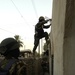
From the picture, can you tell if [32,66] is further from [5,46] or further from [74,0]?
[74,0]

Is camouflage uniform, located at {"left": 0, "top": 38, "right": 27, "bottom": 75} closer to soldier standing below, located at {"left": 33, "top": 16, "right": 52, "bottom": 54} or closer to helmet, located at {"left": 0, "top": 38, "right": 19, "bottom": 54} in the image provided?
helmet, located at {"left": 0, "top": 38, "right": 19, "bottom": 54}

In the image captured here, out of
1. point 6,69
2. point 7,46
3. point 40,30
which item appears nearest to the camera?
point 6,69

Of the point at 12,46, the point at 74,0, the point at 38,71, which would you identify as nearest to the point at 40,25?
the point at 38,71

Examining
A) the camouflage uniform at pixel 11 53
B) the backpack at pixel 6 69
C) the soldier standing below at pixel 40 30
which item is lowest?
the backpack at pixel 6 69

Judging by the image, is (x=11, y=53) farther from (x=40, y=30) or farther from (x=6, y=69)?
(x=40, y=30)

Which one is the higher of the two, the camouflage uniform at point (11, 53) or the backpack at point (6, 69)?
the camouflage uniform at point (11, 53)

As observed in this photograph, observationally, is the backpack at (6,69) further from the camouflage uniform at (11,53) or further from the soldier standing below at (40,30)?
the soldier standing below at (40,30)

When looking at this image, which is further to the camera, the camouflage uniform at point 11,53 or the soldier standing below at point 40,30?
the soldier standing below at point 40,30

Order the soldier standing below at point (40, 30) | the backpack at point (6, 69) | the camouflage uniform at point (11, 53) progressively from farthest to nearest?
the soldier standing below at point (40, 30)
the camouflage uniform at point (11, 53)
the backpack at point (6, 69)

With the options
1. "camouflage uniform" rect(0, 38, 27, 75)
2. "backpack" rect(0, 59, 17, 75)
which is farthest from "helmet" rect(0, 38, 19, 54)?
"backpack" rect(0, 59, 17, 75)

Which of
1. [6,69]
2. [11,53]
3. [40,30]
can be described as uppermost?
[40,30]

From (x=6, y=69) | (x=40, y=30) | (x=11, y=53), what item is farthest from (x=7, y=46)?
(x=40, y=30)

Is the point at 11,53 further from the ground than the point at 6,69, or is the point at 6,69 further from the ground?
the point at 11,53

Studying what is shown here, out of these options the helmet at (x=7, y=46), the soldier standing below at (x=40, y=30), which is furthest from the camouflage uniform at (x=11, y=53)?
the soldier standing below at (x=40, y=30)
